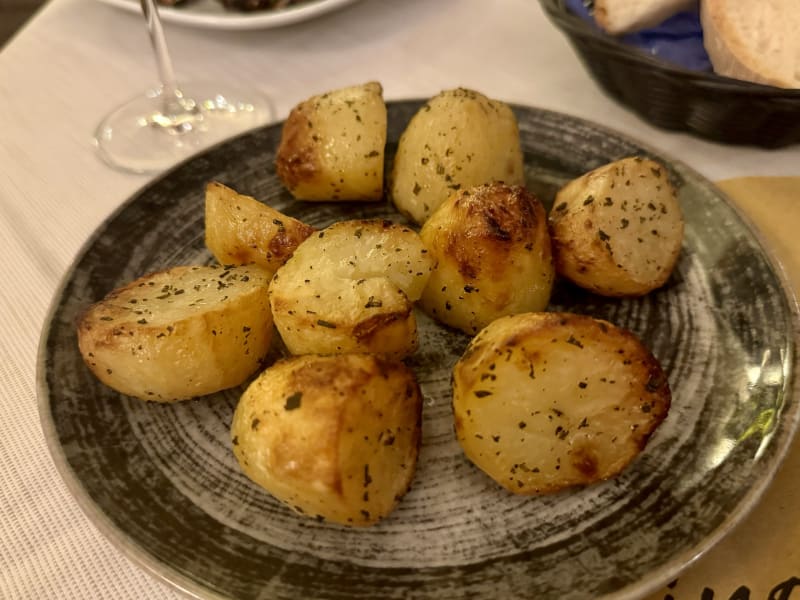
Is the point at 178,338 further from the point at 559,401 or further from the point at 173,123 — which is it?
the point at 173,123

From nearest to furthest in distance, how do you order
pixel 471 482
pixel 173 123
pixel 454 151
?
pixel 471 482, pixel 454 151, pixel 173 123

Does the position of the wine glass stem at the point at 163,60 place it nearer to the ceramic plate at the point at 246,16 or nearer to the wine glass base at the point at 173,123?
the wine glass base at the point at 173,123

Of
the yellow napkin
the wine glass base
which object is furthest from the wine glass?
the yellow napkin

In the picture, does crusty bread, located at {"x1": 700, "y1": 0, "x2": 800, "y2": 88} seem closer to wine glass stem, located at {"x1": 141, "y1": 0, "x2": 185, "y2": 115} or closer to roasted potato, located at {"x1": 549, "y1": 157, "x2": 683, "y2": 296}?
roasted potato, located at {"x1": 549, "y1": 157, "x2": 683, "y2": 296}

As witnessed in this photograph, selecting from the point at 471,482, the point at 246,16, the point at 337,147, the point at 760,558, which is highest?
the point at 246,16

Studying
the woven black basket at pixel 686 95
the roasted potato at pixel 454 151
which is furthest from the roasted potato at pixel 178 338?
the woven black basket at pixel 686 95

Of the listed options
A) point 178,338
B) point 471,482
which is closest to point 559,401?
point 471,482
